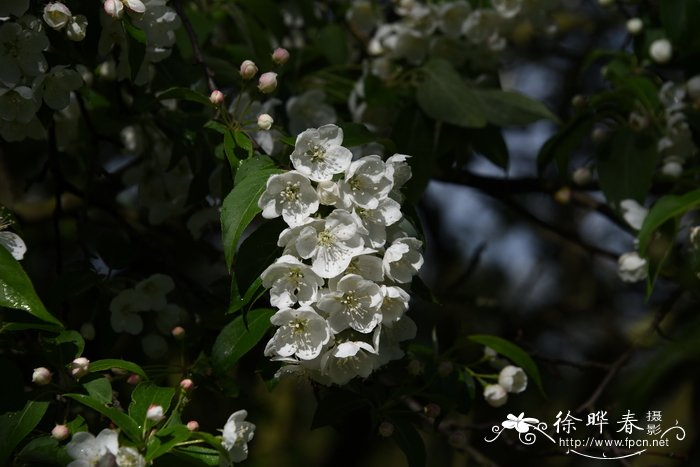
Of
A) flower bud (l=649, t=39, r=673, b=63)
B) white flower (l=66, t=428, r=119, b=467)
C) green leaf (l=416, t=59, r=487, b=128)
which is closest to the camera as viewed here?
white flower (l=66, t=428, r=119, b=467)

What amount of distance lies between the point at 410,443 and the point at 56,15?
1187 mm

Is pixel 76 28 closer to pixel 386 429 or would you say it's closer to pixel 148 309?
pixel 148 309

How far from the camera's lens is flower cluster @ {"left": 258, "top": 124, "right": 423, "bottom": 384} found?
1.69 meters

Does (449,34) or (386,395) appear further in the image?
(449,34)

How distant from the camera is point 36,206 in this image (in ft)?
12.7

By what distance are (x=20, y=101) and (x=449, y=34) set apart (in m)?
1.66

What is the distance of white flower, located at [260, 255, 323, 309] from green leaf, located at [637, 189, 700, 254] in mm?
972

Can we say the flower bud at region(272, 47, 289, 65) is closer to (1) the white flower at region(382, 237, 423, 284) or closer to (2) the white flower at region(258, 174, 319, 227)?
(2) the white flower at region(258, 174, 319, 227)

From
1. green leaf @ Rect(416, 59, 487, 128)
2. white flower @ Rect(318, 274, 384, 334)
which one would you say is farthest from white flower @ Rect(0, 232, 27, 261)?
green leaf @ Rect(416, 59, 487, 128)

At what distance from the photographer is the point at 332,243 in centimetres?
168

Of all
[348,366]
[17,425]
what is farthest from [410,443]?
[17,425]

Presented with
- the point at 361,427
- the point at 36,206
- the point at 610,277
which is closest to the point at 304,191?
the point at 36,206

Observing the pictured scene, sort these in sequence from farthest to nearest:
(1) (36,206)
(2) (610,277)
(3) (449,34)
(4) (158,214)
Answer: (2) (610,277) < (1) (36,206) < (3) (449,34) < (4) (158,214)

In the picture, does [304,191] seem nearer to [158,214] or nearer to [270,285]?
[270,285]
